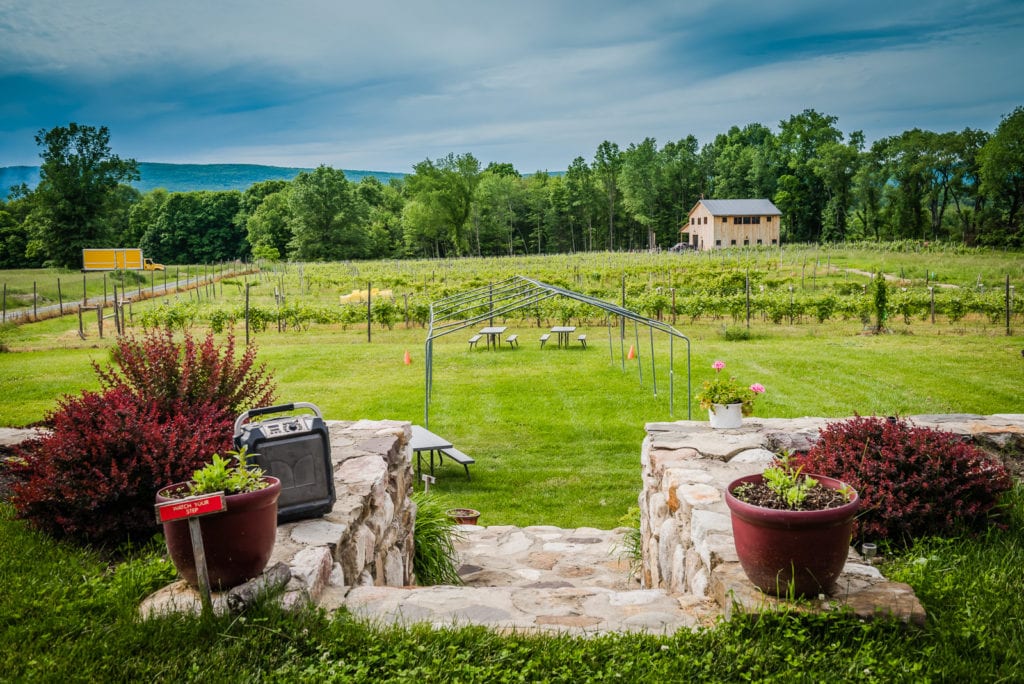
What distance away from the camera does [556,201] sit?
67.6 meters

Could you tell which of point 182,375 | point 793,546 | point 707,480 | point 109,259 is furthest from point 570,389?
point 109,259

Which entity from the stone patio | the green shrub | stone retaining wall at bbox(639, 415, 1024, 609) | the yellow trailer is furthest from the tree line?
the green shrub

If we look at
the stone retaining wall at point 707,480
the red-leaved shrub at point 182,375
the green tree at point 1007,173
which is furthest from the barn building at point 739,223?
the red-leaved shrub at point 182,375

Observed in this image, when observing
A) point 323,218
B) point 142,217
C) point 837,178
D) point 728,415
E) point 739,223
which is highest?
point 837,178

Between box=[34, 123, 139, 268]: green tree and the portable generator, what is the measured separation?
148 ft

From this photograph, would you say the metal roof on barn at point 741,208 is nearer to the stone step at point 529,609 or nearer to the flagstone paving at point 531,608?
the flagstone paving at point 531,608

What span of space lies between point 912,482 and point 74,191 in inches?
1863

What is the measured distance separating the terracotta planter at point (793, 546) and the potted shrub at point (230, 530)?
6.29 feet

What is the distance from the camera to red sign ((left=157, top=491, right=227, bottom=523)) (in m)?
2.47

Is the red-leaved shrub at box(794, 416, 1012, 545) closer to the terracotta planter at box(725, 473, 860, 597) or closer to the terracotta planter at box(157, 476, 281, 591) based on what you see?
the terracotta planter at box(725, 473, 860, 597)

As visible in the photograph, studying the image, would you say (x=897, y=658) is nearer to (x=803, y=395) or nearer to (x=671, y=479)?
(x=671, y=479)

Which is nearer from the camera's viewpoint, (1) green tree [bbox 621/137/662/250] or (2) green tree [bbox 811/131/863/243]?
(2) green tree [bbox 811/131/863/243]

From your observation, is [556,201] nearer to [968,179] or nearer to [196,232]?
[968,179]

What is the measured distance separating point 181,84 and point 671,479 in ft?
66.1
